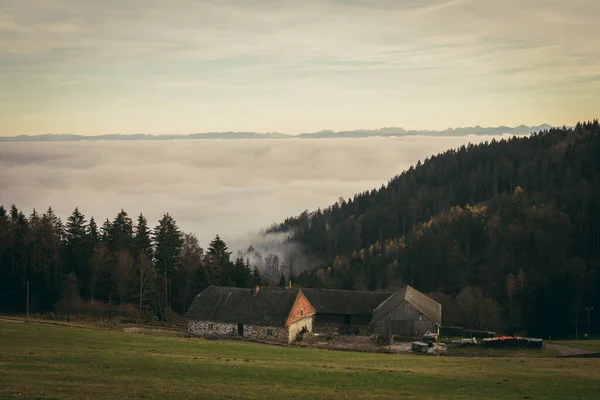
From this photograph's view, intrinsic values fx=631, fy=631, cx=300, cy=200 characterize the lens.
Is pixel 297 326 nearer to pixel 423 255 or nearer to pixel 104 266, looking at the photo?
pixel 104 266

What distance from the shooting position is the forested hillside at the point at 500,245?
9900 cm

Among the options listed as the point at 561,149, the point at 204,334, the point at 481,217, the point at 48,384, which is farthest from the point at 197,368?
the point at 561,149

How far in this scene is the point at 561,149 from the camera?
7185 inches

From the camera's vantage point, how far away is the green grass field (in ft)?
102

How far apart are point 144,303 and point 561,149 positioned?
14023cm

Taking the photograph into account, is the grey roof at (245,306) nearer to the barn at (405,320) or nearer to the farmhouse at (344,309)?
the farmhouse at (344,309)

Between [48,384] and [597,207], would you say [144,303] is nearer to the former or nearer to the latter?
[48,384]

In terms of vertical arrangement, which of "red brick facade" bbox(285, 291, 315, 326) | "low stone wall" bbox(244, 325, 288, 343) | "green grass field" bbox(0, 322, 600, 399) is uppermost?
"red brick facade" bbox(285, 291, 315, 326)

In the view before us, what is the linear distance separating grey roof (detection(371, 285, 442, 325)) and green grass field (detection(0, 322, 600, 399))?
20689 mm

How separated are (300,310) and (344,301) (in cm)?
885

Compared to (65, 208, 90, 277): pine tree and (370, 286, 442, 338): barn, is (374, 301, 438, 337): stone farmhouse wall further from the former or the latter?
(65, 208, 90, 277): pine tree

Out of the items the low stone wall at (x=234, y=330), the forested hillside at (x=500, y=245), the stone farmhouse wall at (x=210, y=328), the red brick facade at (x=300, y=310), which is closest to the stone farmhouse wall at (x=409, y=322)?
the red brick facade at (x=300, y=310)

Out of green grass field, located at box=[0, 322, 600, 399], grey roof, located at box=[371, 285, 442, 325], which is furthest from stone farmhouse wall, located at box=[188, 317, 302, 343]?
green grass field, located at box=[0, 322, 600, 399]

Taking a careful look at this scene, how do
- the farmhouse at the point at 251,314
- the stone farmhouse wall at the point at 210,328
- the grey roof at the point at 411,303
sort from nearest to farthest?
the farmhouse at the point at 251,314
the stone farmhouse wall at the point at 210,328
the grey roof at the point at 411,303
